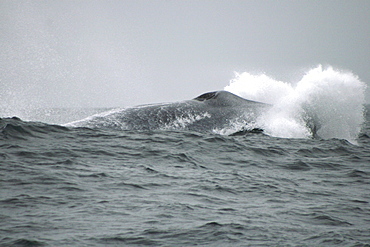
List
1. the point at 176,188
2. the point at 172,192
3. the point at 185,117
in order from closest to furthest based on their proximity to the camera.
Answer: the point at 172,192 < the point at 176,188 < the point at 185,117

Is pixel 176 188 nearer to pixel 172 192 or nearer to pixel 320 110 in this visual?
pixel 172 192

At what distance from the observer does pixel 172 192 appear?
648 centimetres

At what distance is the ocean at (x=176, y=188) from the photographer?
4.82 metres

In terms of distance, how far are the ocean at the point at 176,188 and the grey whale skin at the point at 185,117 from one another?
175 mm

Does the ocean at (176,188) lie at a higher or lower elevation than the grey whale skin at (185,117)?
lower

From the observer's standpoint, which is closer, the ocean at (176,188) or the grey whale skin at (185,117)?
the ocean at (176,188)

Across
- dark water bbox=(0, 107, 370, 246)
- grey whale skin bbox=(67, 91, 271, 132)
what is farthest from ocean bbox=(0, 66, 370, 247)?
grey whale skin bbox=(67, 91, 271, 132)

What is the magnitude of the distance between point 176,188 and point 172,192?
257 millimetres

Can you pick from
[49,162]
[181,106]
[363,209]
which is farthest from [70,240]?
[181,106]

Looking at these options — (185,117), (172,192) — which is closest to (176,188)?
(172,192)

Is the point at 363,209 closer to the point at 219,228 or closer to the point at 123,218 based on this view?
the point at 219,228

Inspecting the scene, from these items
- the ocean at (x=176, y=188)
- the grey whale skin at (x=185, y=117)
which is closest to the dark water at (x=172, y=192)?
the ocean at (x=176, y=188)

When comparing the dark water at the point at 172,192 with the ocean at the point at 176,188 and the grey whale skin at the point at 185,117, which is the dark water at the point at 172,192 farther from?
the grey whale skin at the point at 185,117

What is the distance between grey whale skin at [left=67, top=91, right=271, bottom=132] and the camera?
12.8 metres
